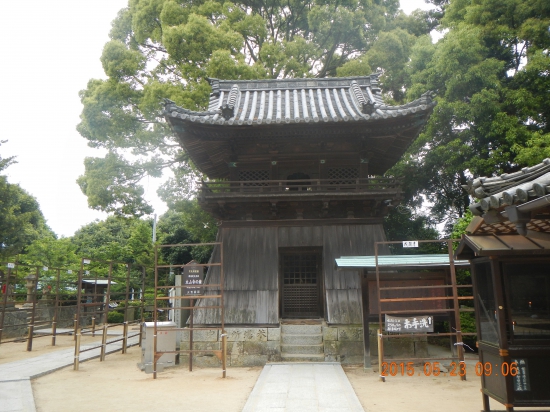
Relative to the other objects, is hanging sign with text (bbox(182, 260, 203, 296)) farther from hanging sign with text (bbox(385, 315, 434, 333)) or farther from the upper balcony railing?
hanging sign with text (bbox(385, 315, 434, 333))

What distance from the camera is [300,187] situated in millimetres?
12664

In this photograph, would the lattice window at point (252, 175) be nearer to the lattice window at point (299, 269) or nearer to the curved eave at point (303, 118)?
the curved eave at point (303, 118)

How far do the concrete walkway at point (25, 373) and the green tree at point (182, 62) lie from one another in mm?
7993

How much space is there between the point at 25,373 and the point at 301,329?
7322 mm

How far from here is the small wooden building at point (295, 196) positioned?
1207 centimetres

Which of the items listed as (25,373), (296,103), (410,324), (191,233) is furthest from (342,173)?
(191,233)

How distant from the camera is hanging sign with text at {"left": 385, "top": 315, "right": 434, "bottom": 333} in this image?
31.9 feet

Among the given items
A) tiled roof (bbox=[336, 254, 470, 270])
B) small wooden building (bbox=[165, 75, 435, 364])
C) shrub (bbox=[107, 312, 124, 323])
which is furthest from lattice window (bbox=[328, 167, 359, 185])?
shrub (bbox=[107, 312, 124, 323])

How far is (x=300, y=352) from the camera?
11.7 metres

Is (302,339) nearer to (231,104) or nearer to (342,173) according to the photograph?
(342,173)

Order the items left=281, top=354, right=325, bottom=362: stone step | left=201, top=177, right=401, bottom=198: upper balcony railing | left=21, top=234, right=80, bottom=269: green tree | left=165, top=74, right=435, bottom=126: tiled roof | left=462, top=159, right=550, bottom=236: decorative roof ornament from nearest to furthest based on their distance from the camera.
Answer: left=462, top=159, right=550, bottom=236: decorative roof ornament → left=281, top=354, right=325, bottom=362: stone step → left=165, top=74, right=435, bottom=126: tiled roof → left=201, top=177, right=401, bottom=198: upper balcony railing → left=21, top=234, right=80, bottom=269: green tree

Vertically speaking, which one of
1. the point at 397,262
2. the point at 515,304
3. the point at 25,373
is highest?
the point at 397,262

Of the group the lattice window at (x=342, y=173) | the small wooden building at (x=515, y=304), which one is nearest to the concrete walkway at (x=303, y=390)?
the small wooden building at (x=515, y=304)

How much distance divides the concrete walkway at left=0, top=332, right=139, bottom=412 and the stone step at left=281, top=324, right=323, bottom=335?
625cm
